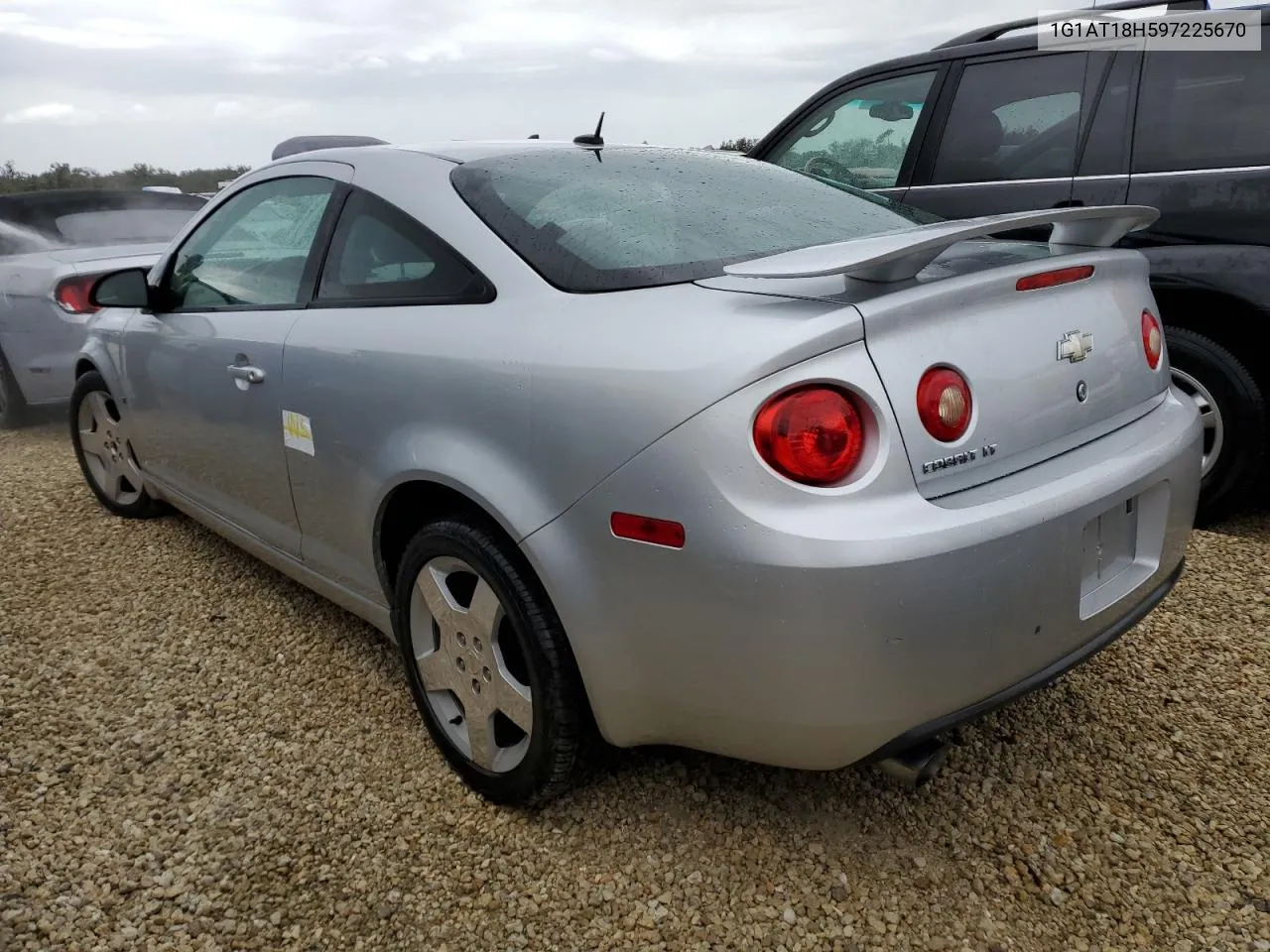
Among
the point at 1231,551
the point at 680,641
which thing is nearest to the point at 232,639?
the point at 680,641

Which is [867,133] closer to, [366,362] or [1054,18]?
[1054,18]

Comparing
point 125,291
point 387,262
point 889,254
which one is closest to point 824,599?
point 889,254

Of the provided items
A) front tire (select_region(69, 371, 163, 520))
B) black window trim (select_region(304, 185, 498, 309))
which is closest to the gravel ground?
black window trim (select_region(304, 185, 498, 309))

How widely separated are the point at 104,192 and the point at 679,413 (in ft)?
21.4

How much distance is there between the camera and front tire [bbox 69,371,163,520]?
396 centimetres

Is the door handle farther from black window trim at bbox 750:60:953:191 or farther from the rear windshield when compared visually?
black window trim at bbox 750:60:953:191

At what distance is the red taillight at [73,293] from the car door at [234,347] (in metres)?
2.50

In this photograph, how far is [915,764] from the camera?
5.92ft

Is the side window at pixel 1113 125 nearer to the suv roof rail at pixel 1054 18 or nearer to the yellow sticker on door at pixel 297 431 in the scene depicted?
the suv roof rail at pixel 1054 18

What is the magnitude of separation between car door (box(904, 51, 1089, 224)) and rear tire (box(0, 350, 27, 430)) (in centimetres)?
547

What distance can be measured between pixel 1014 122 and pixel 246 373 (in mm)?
3117

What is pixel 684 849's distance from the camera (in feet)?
6.72

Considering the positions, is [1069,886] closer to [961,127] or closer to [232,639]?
[232,639]

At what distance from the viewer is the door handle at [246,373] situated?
2666 mm
